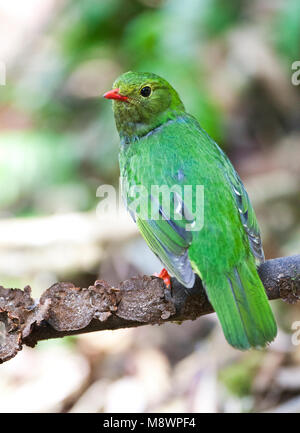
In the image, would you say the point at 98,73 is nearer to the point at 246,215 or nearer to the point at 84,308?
the point at 246,215

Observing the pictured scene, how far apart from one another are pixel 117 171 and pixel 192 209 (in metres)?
3.69

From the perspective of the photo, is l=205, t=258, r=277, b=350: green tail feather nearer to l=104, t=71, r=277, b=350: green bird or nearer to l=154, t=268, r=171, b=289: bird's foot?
l=104, t=71, r=277, b=350: green bird

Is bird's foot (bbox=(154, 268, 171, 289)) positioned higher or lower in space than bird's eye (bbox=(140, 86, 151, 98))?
lower

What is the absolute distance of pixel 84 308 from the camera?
2680 mm

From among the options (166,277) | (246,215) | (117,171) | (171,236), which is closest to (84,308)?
(166,277)

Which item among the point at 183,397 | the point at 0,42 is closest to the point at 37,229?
the point at 183,397

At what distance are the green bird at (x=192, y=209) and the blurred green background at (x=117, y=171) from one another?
1.60 m

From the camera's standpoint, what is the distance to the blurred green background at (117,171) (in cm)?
458

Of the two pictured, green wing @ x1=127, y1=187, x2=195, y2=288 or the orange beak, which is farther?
the orange beak

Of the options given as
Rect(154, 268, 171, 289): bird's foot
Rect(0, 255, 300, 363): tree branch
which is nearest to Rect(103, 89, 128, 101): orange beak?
Rect(154, 268, 171, 289): bird's foot

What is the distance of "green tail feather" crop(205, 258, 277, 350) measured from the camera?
261cm

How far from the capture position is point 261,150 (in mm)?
6828

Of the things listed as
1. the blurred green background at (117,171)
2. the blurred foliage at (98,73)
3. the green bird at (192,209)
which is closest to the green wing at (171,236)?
the green bird at (192,209)

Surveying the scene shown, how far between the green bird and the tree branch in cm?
14
